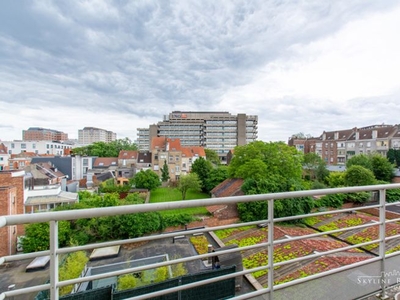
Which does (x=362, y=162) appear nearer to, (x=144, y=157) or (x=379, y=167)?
(x=379, y=167)

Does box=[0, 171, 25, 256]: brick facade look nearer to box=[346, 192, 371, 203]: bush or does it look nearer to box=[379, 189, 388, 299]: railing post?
box=[379, 189, 388, 299]: railing post

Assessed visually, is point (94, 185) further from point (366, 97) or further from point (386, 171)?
point (366, 97)

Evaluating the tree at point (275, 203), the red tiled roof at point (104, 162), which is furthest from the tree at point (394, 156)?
the red tiled roof at point (104, 162)

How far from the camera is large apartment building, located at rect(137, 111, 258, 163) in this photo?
2391 inches

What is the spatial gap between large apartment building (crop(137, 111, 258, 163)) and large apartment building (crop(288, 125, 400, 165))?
15540 millimetres

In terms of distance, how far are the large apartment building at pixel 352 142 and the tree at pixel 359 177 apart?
19424 mm

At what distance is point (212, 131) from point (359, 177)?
44.9m

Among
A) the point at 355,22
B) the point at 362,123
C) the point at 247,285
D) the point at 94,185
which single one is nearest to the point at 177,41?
the point at 355,22

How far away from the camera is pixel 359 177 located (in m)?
18.9

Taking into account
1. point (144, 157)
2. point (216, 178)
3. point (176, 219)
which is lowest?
point (176, 219)

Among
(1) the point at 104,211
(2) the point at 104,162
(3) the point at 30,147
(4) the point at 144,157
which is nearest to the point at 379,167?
(1) the point at 104,211

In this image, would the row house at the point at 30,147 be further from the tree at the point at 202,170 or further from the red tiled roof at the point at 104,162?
the tree at the point at 202,170

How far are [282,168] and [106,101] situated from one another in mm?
26218

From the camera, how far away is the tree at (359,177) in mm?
18609
